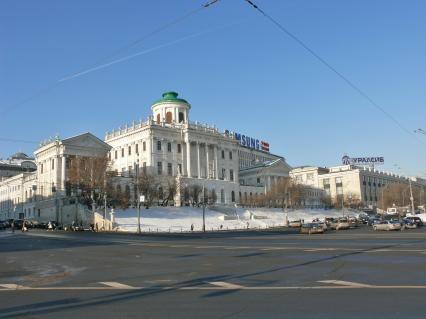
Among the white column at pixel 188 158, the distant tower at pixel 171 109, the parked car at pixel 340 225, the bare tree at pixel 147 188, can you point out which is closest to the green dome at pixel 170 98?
the distant tower at pixel 171 109

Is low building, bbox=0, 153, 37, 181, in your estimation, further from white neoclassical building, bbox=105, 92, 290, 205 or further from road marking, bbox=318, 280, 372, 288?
road marking, bbox=318, 280, 372, 288

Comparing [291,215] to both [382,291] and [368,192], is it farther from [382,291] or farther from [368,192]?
[382,291]

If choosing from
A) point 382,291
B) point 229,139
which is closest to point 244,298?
point 382,291

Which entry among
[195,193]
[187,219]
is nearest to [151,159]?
[195,193]

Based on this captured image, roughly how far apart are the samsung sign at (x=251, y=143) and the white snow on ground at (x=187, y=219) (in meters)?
58.2

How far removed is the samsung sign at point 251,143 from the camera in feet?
568

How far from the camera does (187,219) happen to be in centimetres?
Result: 9175

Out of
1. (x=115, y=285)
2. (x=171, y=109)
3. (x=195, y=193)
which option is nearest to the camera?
(x=115, y=285)

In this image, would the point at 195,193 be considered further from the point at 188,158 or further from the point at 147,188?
the point at 147,188

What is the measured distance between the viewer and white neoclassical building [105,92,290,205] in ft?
415

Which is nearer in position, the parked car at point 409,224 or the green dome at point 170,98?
the parked car at point 409,224

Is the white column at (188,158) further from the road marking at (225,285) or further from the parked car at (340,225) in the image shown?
the road marking at (225,285)

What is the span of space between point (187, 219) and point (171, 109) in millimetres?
53932

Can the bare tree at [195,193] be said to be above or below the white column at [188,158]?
below
